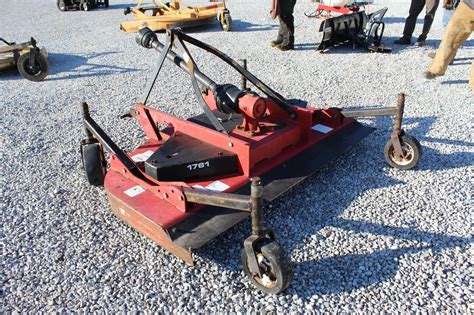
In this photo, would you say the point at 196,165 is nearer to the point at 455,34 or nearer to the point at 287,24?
the point at 455,34

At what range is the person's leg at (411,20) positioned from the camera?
25.8 ft

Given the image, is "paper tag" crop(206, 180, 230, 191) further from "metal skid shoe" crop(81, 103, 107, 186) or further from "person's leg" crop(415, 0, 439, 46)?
"person's leg" crop(415, 0, 439, 46)

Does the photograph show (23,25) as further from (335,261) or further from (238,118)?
(335,261)

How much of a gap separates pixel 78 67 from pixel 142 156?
16.1ft

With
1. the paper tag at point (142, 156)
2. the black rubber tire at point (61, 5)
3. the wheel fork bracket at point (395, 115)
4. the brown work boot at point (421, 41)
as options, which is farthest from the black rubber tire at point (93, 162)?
the black rubber tire at point (61, 5)

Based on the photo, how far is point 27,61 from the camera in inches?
279

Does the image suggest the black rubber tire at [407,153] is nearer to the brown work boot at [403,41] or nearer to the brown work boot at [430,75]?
the brown work boot at [430,75]

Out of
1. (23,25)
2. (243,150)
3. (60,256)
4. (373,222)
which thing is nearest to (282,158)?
(243,150)

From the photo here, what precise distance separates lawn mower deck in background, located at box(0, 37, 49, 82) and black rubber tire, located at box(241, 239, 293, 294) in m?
6.15

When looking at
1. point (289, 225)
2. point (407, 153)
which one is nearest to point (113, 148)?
point (289, 225)

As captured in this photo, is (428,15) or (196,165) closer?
(196,165)

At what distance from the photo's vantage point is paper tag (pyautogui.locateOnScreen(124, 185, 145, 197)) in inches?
127

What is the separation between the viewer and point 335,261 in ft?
9.50

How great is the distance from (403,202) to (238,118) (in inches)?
66.2
